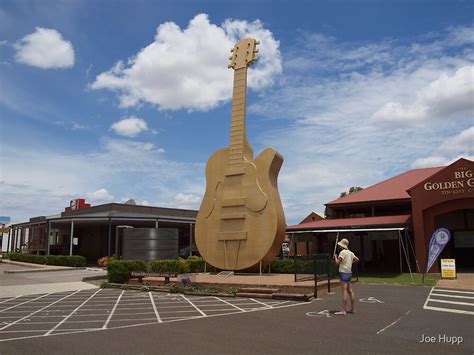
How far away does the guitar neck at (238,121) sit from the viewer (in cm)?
1930

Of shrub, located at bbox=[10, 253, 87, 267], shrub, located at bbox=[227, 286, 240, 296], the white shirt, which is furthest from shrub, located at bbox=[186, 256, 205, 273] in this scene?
the white shirt

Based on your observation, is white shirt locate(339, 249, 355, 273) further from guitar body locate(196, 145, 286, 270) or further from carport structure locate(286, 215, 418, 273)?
carport structure locate(286, 215, 418, 273)

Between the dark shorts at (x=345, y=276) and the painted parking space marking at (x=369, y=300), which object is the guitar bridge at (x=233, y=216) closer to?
the painted parking space marking at (x=369, y=300)

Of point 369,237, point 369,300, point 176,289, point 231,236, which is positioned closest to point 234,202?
point 231,236

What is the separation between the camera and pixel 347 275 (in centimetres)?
893

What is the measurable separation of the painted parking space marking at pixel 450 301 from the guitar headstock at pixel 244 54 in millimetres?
12159

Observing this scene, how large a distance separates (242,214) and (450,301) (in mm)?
9212

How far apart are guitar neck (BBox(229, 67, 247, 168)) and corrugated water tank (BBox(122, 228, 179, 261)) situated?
5790mm

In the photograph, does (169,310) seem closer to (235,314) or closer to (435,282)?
(235,314)

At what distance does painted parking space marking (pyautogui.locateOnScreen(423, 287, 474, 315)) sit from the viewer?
970 centimetres

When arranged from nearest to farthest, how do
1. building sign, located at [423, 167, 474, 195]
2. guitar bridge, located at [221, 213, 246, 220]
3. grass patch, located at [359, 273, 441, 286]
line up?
grass patch, located at [359, 273, 441, 286]
guitar bridge, located at [221, 213, 246, 220]
building sign, located at [423, 167, 474, 195]

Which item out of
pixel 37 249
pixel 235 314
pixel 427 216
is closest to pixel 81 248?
pixel 37 249

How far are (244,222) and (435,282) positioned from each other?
7.68 meters

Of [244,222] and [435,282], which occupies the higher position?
[244,222]
